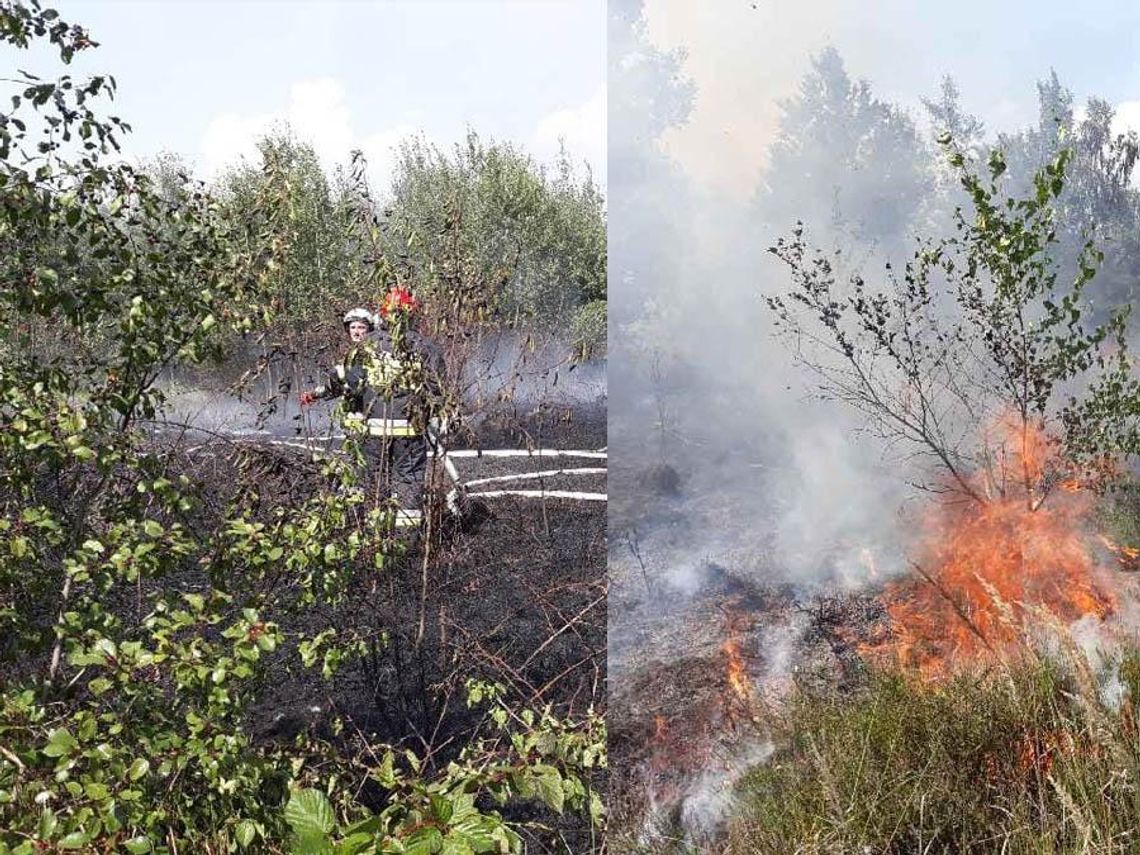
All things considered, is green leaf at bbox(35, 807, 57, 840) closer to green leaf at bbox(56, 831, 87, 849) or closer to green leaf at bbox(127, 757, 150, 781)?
green leaf at bbox(56, 831, 87, 849)

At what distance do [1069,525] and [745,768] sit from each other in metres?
1.91

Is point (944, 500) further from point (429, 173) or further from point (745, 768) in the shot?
point (429, 173)

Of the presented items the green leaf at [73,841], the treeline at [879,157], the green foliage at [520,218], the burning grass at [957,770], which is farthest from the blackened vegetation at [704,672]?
the green foliage at [520,218]

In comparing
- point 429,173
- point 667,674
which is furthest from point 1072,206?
point 429,173

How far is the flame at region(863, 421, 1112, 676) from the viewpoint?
12.8ft

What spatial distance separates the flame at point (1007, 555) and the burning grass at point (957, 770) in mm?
706

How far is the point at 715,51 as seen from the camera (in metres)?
3.78

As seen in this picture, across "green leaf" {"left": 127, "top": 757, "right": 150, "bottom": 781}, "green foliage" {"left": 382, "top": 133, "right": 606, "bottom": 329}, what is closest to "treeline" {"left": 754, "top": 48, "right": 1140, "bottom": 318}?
"green leaf" {"left": 127, "top": 757, "right": 150, "bottom": 781}

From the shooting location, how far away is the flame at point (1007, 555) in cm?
391

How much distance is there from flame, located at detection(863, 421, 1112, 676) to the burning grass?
2.32 feet

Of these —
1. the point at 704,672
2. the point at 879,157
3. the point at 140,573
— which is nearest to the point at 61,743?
the point at 140,573

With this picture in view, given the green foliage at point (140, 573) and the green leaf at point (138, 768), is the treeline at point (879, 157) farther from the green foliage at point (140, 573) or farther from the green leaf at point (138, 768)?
the green leaf at point (138, 768)

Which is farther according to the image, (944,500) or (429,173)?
(429,173)

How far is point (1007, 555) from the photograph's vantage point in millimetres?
4164
